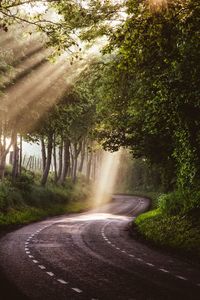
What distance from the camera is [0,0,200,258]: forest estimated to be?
38.7 feet

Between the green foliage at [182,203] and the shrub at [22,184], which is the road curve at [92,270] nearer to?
the green foliage at [182,203]

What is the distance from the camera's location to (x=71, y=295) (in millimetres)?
10078

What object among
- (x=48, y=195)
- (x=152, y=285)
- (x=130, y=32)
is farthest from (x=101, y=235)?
(x=48, y=195)

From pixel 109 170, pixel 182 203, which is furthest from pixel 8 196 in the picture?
pixel 109 170

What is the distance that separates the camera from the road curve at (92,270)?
34.3ft

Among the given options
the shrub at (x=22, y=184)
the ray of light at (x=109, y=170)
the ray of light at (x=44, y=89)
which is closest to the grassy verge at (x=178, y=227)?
the ray of light at (x=44, y=89)

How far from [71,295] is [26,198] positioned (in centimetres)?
2745

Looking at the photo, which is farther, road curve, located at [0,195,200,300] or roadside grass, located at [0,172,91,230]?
roadside grass, located at [0,172,91,230]

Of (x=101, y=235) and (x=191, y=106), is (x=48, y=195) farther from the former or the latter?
(x=191, y=106)

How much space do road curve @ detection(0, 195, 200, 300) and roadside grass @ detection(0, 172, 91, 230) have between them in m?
8.23

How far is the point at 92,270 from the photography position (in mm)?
13336

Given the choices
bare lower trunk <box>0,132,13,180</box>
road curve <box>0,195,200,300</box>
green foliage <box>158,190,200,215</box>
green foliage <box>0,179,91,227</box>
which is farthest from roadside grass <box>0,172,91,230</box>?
green foliage <box>158,190,200,215</box>

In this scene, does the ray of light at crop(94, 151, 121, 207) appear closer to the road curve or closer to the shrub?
the shrub

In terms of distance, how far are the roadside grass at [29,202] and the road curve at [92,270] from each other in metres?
8.23
